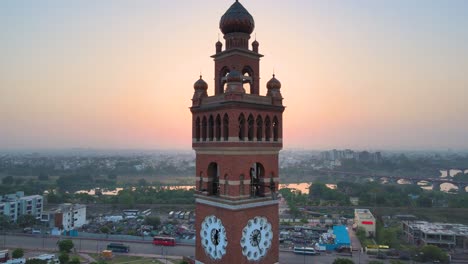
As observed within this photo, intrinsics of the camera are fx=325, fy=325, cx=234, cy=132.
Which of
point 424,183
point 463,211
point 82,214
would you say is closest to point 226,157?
point 82,214

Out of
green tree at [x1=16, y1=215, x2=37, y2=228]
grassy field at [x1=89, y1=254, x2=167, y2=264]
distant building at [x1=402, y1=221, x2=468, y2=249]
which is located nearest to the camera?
grassy field at [x1=89, y1=254, x2=167, y2=264]

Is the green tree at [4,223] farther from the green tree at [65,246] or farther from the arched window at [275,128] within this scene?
the arched window at [275,128]

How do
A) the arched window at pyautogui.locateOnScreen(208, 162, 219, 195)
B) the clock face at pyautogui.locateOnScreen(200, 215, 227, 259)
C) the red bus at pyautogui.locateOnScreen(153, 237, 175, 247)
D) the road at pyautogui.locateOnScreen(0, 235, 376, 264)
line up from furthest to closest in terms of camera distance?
the red bus at pyautogui.locateOnScreen(153, 237, 175, 247)
the road at pyautogui.locateOnScreen(0, 235, 376, 264)
the arched window at pyautogui.locateOnScreen(208, 162, 219, 195)
the clock face at pyautogui.locateOnScreen(200, 215, 227, 259)

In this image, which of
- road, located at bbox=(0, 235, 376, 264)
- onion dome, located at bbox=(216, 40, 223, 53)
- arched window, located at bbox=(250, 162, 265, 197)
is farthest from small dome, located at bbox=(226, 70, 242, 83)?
road, located at bbox=(0, 235, 376, 264)

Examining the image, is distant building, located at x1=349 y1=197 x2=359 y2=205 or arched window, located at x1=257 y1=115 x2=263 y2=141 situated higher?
arched window, located at x1=257 y1=115 x2=263 y2=141

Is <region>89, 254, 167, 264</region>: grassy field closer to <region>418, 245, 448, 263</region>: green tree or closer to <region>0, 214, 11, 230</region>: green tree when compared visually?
<region>0, 214, 11, 230</region>: green tree

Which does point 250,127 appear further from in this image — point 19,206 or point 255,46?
point 19,206

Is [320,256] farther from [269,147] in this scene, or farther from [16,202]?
[16,202]
